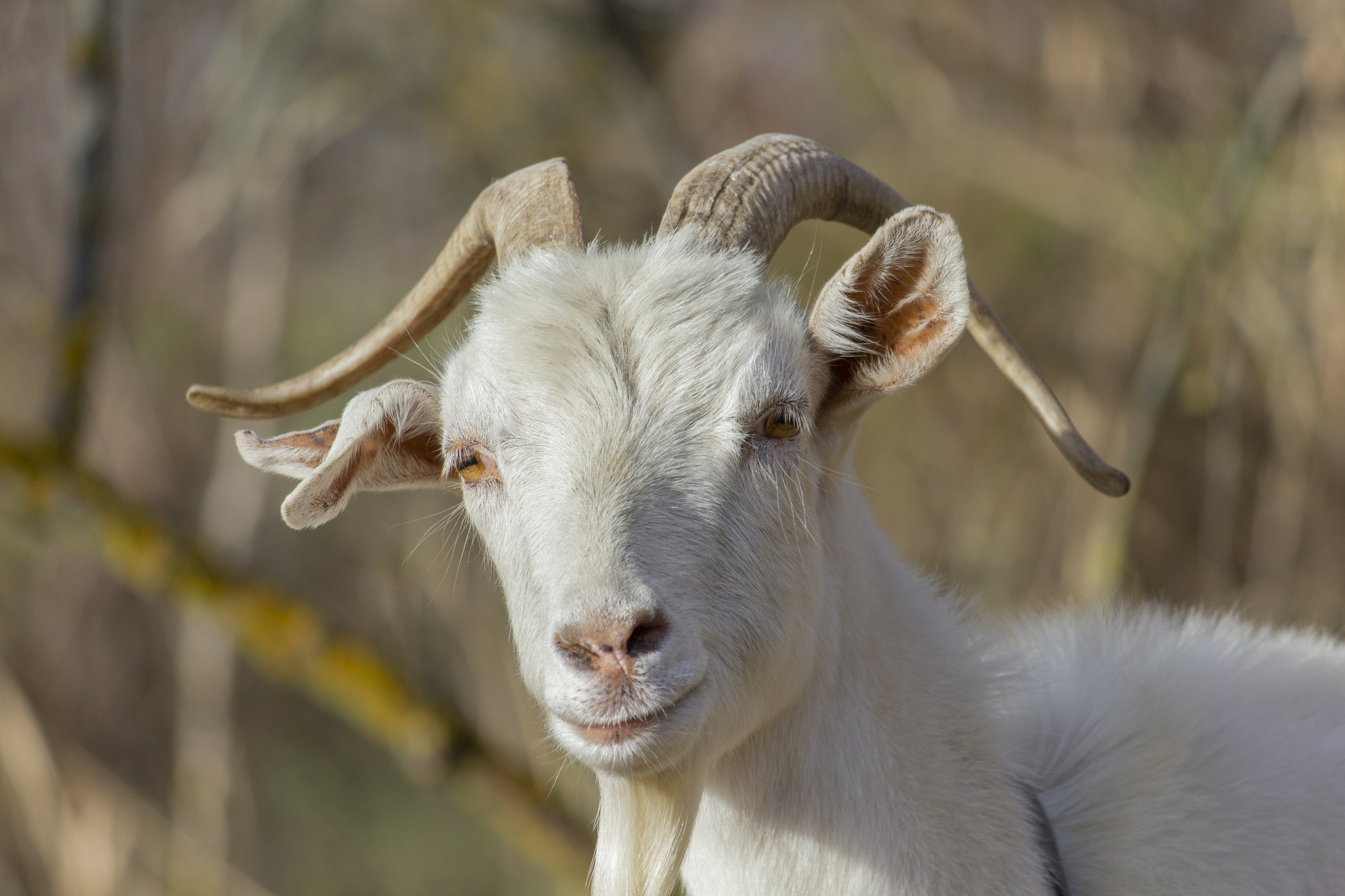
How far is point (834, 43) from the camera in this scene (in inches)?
434

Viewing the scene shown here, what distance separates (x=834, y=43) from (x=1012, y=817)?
9468mm

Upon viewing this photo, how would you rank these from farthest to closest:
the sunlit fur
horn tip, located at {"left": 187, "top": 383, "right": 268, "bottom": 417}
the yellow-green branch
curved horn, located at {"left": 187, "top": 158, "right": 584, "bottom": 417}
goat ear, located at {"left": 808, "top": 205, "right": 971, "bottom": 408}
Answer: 1. the yellow-green branch
2. horn tip, located at {"left": 187, "top": 383, "right": 268, "bottom": 417}
3. curved horn, located at {"left": 187, "top": 158, "right": 584, "bottom": 417}
4. goat ear, located at {"left": 808, "top": 205, "right": 971, "bottom": 408}
5. the sunlit fur

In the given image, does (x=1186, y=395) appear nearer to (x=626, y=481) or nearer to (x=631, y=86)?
(x=626, y=481)

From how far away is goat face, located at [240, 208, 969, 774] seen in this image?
92.0 inches

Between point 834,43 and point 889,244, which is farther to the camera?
point 834,43

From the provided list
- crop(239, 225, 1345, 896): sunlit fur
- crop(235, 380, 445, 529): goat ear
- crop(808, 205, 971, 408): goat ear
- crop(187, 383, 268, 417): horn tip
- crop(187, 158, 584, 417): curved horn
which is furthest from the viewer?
crop(187, 383, 268, 417): horn tip

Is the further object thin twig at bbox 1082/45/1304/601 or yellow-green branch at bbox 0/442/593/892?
yellow-green branch at bbox 0/442/593/892

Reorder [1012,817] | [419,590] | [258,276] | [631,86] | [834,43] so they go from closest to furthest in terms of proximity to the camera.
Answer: [1012,817], [419,590], [631,86], [834,43], [258,276]

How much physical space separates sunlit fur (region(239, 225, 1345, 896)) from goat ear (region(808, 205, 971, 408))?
0.08ft

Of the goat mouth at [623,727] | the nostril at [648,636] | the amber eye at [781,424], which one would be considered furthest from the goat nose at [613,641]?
the amber eye at [781,424]

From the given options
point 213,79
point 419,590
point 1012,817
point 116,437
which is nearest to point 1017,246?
point 419,590

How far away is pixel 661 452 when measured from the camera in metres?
2.55

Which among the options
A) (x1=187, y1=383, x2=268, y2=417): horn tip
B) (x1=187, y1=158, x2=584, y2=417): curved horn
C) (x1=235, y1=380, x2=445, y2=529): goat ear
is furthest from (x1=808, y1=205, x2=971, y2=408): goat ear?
(x1=187, y1=383, x2=268, y2=417): horn tip

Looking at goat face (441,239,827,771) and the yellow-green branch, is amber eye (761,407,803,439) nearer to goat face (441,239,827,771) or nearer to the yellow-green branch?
goat face (441,239,827,771)
